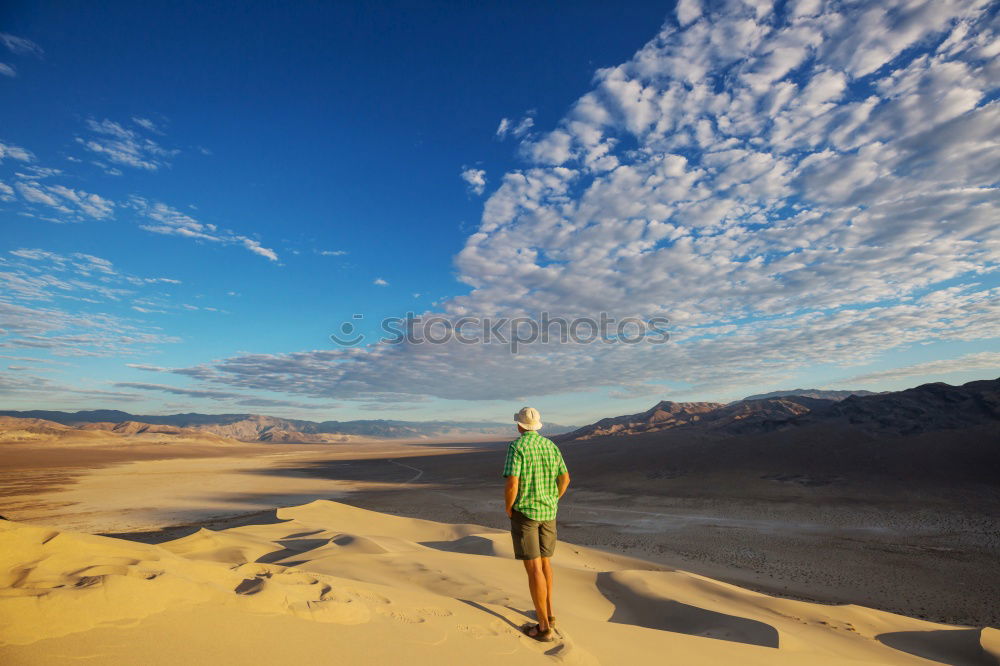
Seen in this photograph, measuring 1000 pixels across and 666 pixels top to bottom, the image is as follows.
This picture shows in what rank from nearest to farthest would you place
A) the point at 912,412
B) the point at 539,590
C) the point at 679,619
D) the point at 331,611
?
the point at 331,611
the point at 539,590
the point at 679,619
the point at 912,412

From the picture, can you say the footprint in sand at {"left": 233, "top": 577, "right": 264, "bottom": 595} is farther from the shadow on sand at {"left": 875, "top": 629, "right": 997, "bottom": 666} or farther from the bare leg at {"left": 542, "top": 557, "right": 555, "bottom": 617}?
the shadow on sand at {"left": 875, "top": 629, "right": 997, "bottom": 666}

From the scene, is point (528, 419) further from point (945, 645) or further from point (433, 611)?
point (945, 645)

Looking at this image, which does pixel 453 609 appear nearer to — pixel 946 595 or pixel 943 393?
pixel 946 595

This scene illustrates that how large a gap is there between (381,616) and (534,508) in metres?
1.38

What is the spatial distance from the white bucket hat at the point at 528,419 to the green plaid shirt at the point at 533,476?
0.49ft

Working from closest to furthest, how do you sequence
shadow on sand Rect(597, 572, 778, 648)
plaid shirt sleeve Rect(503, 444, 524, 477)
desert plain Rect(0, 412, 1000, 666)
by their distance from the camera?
desert plain Rect(0, 412, 1000, 666), plaid shirt sleeve Rect(503, 444, 524, 477), shadow on sand Rect(597, 572, 778, 648)

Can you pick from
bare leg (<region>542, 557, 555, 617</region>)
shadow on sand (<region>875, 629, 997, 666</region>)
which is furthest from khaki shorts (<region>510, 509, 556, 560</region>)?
shadow on sand (<region>875, 629, 997, 666</region>)

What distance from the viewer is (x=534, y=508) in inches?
150

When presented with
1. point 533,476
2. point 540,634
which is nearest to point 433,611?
point 540,634

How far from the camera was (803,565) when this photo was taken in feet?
36.1

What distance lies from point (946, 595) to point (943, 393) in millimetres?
32035

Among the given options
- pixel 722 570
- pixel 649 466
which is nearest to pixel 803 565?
pixel 722 570

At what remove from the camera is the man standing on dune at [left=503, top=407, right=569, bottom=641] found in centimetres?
372

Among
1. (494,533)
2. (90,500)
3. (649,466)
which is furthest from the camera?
(649,466)
